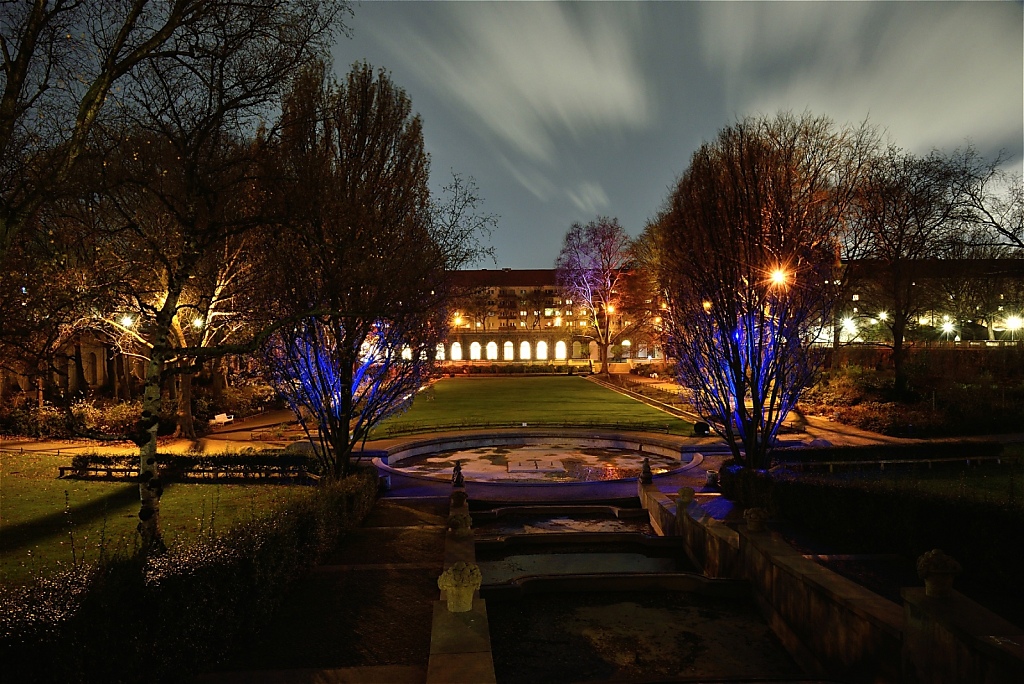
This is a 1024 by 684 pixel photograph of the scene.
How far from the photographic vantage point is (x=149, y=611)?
5.63m

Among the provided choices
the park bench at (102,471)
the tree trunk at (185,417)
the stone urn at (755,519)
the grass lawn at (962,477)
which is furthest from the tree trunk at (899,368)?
the tree trunk at (185,417)

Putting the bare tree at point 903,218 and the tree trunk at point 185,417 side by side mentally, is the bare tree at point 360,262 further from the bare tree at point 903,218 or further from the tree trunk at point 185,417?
the bare tree at point 903,218

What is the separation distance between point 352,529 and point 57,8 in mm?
9174

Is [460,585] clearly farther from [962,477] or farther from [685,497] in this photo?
[962,477]

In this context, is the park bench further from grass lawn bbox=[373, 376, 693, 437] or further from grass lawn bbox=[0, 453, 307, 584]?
grass lawn bbox=[373, 376, 693, 437]

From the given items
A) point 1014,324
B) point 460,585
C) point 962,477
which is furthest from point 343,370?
point 1014,324

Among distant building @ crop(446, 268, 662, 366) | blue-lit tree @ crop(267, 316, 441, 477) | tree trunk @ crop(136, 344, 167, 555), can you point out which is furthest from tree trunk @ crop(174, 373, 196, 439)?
distant building @ crop(446, 268, 662, 366)

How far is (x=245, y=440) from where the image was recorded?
22.7 meters

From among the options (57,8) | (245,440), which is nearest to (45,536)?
(57,8)

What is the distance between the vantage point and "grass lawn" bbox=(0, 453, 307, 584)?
970 cm

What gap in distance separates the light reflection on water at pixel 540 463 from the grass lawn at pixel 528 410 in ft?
10.8

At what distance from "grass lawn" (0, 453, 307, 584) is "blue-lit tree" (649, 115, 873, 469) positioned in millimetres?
9478

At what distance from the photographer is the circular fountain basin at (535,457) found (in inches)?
707

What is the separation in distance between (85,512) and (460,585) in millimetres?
10294
